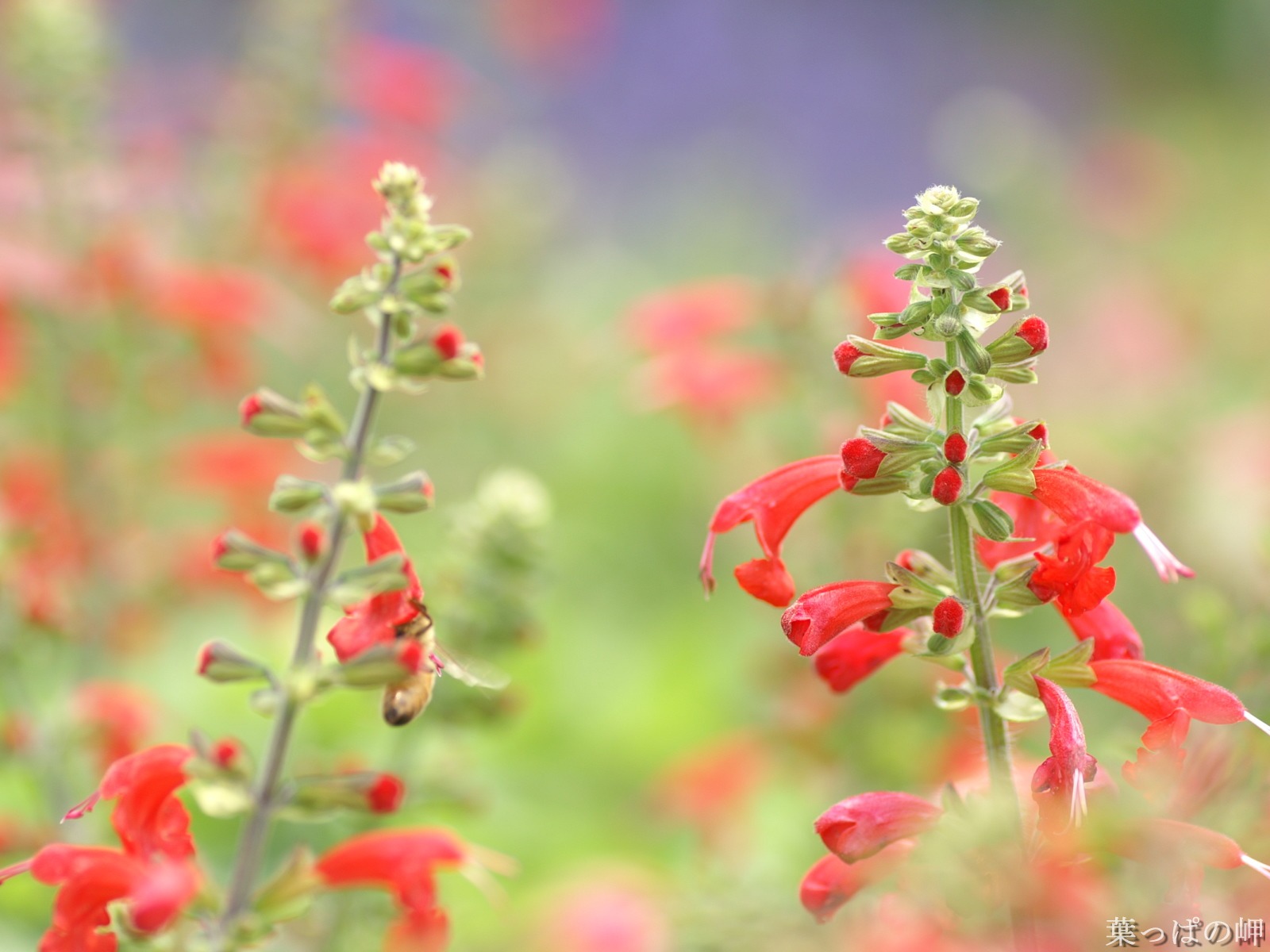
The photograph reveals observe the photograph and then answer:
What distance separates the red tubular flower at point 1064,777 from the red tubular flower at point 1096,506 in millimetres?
123

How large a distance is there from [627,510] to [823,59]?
6414 millimetres

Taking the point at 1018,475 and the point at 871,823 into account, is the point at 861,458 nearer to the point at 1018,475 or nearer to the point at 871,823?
the point at 1018,475

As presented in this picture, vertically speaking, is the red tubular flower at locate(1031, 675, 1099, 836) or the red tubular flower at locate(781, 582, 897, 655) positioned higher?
the red tubular flower at locate(781, 582, 897, 655)

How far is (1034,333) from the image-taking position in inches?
36.3

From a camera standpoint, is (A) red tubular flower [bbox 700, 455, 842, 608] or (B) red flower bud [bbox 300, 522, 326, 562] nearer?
(B) red flower bud [bbox 300, 522, 326, 562]

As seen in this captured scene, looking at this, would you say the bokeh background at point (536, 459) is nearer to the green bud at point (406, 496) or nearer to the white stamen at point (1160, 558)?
the white stamen at point (1160, 558)

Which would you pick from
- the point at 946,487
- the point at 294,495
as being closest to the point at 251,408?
the point at 294,495

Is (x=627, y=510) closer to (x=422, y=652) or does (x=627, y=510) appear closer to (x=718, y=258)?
(x=718, y=258)

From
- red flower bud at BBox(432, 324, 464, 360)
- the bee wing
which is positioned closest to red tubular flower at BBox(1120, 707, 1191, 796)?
the bee wing

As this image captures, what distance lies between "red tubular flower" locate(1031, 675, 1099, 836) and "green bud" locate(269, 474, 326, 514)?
20.2 inches

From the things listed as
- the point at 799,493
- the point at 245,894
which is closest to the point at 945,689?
the point at 799,493

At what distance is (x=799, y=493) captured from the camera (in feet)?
3.37

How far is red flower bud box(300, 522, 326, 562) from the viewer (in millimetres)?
887

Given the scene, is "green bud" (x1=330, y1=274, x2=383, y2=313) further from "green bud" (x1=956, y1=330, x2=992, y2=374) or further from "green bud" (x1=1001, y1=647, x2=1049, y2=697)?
"green bud" (x1=1001, y1=647, x2=1049, y2=697)
